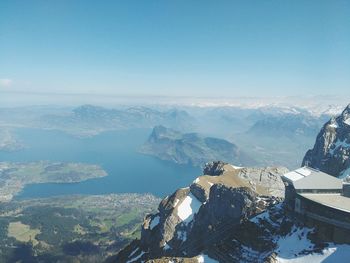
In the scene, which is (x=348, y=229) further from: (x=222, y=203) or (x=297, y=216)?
(x=222, y=203)

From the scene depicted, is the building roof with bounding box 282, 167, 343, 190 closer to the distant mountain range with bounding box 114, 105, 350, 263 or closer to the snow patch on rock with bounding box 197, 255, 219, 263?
the distant mountain range with bounding box 114, 105, 350, 263

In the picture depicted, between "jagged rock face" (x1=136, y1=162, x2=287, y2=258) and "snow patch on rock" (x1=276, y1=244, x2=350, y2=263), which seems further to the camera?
"jagged rock face" (x1=136, y1=162, x2=287, y2=258)

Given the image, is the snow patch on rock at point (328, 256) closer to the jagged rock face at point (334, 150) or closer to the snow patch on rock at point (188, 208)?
the snow patch on rock at point (188, 208)

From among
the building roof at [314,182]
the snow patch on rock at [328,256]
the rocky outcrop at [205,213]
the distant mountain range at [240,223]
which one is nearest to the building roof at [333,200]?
the building roof at [314,182]

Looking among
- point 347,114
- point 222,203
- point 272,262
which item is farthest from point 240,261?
point 347,114

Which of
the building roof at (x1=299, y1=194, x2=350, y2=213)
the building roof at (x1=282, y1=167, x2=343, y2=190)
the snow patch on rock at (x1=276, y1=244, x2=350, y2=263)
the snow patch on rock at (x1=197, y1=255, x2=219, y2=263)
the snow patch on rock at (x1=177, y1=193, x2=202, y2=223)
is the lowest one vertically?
the snow patch on rock at (x1=177, y1=193, x2=202, y2=223)

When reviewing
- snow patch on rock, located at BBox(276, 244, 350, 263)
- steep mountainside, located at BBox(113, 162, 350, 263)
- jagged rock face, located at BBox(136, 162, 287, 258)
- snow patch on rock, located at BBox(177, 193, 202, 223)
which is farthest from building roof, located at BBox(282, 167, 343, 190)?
snow patch on rock, located at BBox(177, 193, 202, 223)
